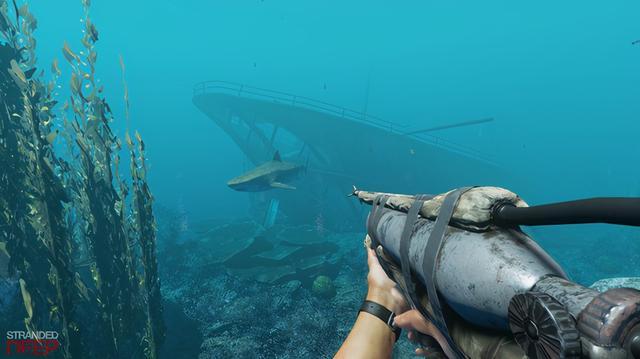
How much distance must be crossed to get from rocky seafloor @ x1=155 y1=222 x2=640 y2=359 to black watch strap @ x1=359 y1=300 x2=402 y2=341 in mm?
5931

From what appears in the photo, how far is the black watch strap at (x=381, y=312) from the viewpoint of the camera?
1900 millimetres

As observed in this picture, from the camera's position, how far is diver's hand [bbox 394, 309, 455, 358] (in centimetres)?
135

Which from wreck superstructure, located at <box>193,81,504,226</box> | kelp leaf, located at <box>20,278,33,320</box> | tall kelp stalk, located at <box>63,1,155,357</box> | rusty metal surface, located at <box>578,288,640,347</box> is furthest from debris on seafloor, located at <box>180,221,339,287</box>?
rusty metal surface, located at <box>578,288,640,347</box>

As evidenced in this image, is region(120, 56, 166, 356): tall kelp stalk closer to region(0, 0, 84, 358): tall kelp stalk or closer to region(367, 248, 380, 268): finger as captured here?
region(0, 0, 84, 358): tall kelp stalk

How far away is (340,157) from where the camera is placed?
20.5 metres

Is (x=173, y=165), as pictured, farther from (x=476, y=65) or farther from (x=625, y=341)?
(x=476, y=65)

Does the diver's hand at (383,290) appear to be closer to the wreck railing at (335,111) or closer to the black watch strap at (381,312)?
the black watch strap at (381,312)

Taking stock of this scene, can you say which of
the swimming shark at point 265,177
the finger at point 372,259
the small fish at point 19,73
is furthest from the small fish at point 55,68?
the finger at point 372,259

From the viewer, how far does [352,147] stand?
66.7ft

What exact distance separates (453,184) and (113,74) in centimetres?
21045

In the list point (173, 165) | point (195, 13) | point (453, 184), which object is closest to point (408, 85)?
point (195, 13)

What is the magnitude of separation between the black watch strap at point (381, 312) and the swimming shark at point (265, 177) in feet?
23.3

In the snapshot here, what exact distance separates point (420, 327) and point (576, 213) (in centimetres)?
98

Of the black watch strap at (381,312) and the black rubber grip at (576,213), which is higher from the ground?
the black rubber grip at (576,213)
